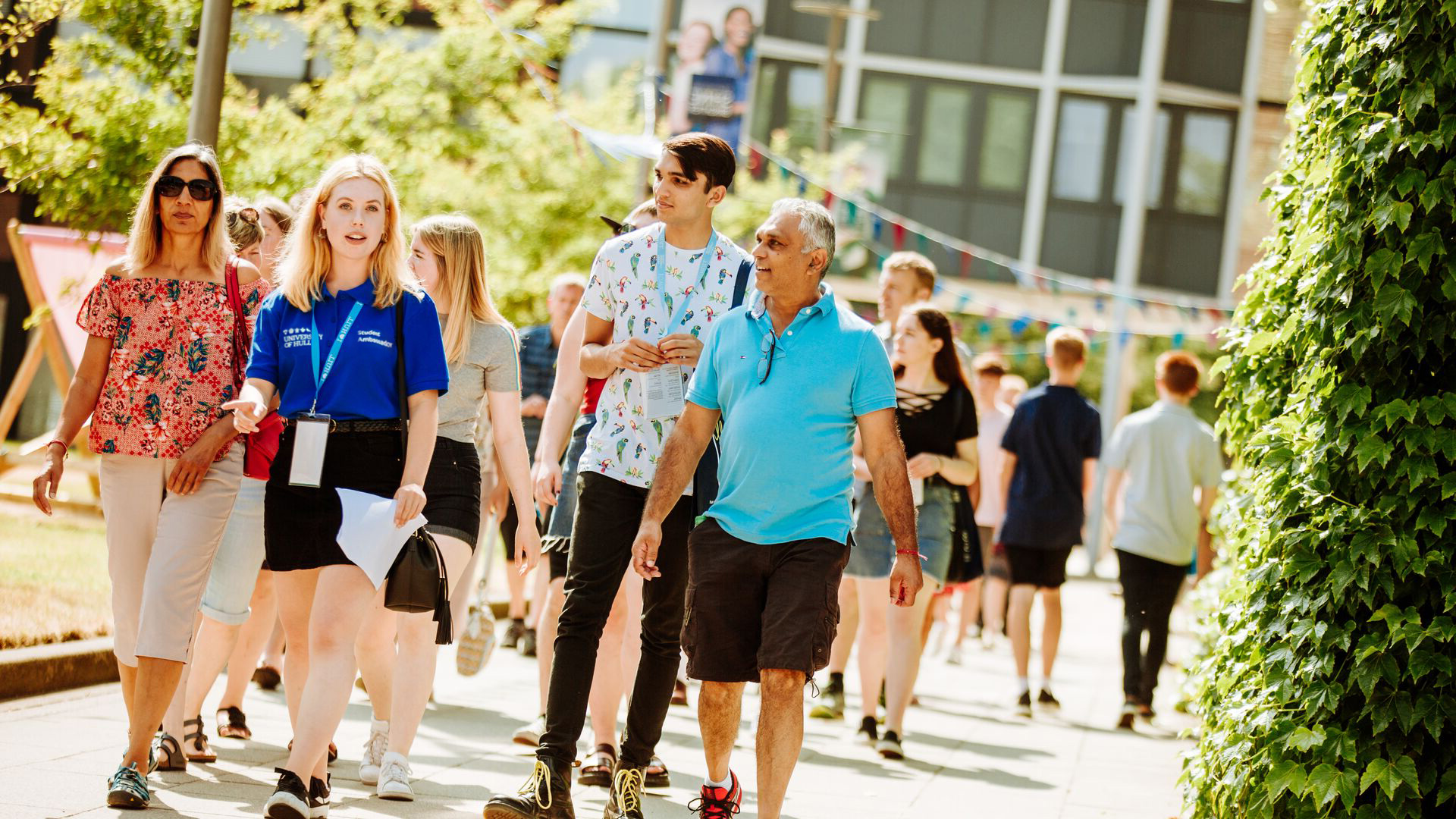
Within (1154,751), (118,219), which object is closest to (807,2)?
(118,219)

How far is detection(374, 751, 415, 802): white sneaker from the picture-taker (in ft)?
18.8

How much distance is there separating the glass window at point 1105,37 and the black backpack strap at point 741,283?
31519 millimetres

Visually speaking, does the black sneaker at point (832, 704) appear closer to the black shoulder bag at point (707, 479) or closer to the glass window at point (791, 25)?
the black shoulder bag at point (707, 479)

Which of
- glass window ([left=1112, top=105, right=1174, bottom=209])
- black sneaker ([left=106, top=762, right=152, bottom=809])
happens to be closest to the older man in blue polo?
black sneaker ([left=106, top=762, right=152, bottom=809])

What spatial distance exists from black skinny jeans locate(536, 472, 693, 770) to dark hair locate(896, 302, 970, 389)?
2.67 metres

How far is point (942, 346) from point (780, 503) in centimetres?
309

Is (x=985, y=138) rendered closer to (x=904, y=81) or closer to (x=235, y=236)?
(x=904, y=81)

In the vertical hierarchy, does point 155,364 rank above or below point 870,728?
above

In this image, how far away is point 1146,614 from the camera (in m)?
10.1

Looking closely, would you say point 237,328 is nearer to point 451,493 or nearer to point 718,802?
point 451,493

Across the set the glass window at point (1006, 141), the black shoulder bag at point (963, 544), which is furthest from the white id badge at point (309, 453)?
the glass window at point (1006, 141)

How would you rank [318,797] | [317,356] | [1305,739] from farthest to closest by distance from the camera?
[318,797] < [317,356] < [1305,739]

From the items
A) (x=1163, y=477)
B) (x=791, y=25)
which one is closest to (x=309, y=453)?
(x=1163, y=477)

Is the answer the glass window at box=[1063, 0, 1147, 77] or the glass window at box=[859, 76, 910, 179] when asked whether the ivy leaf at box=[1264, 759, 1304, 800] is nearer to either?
the glass window at box=[859, 76, 910, 179]
